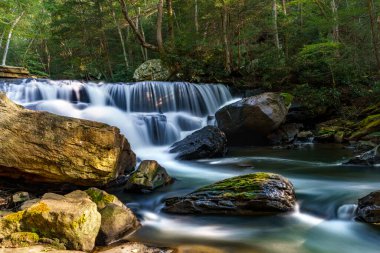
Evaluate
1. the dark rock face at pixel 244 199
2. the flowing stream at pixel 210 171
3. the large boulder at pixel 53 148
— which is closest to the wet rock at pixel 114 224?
the flowing stream at pixel 210 171

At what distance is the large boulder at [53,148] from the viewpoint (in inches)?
223

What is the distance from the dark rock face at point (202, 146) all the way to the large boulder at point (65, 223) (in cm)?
568

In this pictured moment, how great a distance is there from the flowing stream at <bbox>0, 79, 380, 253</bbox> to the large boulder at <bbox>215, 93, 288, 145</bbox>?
0.59 metres

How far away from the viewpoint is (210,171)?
815 cm

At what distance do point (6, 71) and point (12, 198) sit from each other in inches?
501

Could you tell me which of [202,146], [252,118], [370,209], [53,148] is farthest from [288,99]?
[53,148]

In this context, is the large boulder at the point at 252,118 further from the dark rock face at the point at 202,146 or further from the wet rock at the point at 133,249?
the wet rock at the point at 133,249

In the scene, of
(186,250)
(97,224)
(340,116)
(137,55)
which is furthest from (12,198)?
(137,55)

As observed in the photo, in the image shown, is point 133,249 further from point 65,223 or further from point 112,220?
point 65,223

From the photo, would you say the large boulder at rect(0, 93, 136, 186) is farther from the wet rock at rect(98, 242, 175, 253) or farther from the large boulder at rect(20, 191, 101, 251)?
the wet rock at rect(98, 242, 175, 253)

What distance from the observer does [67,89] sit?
487 inches

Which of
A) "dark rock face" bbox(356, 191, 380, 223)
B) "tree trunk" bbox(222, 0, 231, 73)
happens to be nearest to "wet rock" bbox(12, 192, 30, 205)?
"dark rock face" bbox(356, 191, 380, 223)

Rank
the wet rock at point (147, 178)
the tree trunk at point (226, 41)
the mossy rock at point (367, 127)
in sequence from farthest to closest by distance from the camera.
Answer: the tree trunk at point (226, 41) < the mossy rock at point (367, 127) < the wet rock at point (147, 178)

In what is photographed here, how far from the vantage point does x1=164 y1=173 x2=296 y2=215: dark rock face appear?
5172 mm
